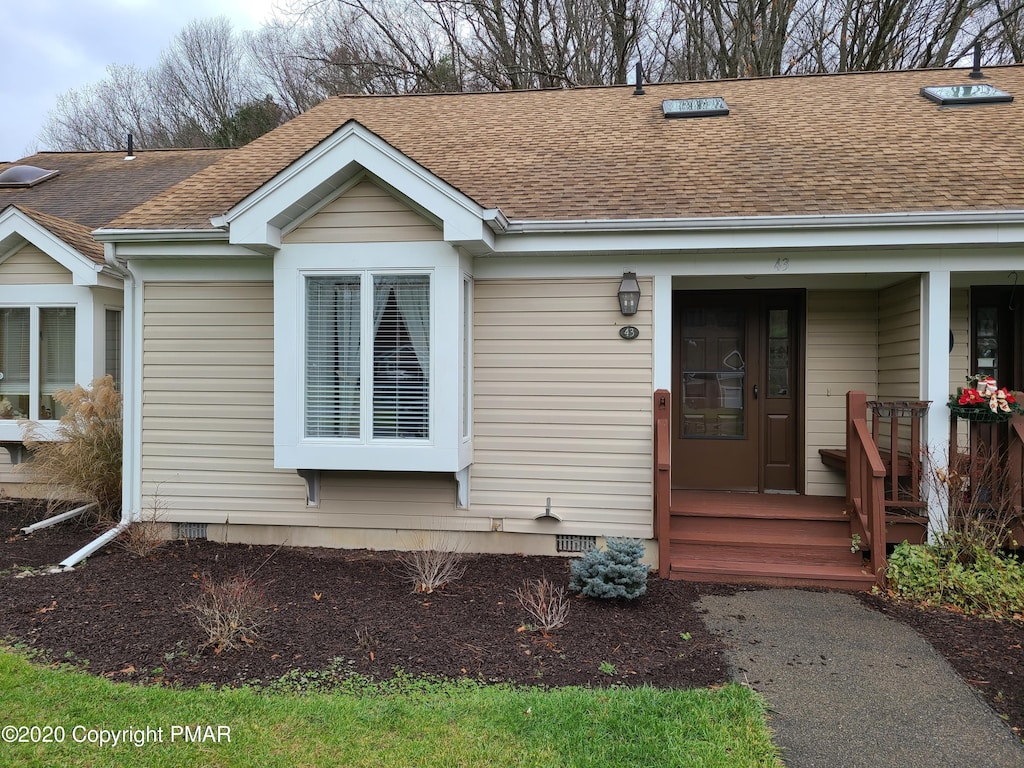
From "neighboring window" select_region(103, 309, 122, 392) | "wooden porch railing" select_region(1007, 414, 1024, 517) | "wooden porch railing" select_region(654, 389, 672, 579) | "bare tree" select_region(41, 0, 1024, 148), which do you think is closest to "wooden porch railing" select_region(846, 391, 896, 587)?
"wooden porch railing" select_region(1007, 414, 1024, 517)

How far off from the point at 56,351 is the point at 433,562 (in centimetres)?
551

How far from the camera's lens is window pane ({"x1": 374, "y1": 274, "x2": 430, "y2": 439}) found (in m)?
5.07

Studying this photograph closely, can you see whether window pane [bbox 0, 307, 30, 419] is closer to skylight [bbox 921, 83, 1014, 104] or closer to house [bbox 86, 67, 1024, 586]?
house [bbox 86, 67, 1024, 586]

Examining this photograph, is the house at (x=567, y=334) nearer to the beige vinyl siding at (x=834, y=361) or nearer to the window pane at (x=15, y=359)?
the beige vinyl siding at (x=834, y=361)

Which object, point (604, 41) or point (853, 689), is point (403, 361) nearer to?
point (853, 689)

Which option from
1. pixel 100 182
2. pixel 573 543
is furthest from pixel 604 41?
pixel 573 543

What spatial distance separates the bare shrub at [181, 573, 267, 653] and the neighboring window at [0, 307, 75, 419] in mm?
4511

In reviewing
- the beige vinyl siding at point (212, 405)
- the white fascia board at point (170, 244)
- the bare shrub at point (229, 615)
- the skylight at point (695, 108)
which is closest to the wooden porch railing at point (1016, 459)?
the skylight at point (695, 108)

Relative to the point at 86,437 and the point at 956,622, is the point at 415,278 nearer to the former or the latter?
the point at 86,437

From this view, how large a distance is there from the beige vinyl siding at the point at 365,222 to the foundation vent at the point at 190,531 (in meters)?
2.77

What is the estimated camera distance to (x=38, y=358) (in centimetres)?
730

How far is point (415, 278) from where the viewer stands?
5105mm

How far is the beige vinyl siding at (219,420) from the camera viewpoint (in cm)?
574

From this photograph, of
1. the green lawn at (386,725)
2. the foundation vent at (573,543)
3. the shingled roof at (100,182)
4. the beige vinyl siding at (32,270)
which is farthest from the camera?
the shingled roof at (100,182)
